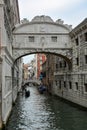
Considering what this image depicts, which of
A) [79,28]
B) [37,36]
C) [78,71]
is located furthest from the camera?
[37,36]

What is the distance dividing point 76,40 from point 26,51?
4426mm

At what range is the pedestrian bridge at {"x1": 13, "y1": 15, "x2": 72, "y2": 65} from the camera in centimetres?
2331

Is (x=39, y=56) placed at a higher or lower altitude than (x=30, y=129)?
higher

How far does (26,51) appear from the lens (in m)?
23.5

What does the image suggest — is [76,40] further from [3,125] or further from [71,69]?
[3,125]

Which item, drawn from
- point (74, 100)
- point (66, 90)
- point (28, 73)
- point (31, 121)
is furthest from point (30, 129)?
point (28, 73)

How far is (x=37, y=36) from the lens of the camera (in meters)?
23.6

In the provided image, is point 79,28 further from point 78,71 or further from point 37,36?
point 37,36

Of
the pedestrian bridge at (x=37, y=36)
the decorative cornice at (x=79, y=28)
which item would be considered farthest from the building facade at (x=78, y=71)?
the pedestrian bridge at (x=37, y=36)

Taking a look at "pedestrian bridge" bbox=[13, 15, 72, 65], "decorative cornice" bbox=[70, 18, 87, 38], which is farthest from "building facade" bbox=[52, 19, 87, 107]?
"pedestrian bridge" bbox=[13, 15, 72, 65]

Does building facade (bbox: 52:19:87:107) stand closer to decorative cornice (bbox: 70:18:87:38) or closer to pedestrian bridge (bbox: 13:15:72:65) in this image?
decorative cornice (bbox: 70:18:87:38)

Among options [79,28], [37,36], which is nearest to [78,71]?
[79,28]

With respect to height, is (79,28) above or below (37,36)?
above

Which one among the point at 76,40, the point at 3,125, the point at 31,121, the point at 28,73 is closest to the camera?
the point at 3,125
